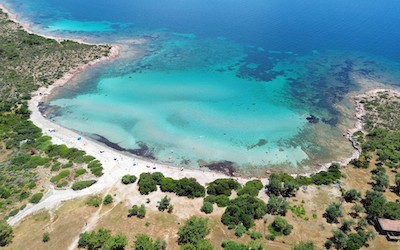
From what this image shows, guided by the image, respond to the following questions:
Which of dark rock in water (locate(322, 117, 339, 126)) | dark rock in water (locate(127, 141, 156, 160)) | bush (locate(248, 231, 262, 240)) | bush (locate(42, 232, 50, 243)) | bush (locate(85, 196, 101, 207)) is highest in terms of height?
dark rock in water (locate(322, 117, 339, 126))

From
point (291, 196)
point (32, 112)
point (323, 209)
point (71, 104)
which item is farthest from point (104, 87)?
point (323, 209)

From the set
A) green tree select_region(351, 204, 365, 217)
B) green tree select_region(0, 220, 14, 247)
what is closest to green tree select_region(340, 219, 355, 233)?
green tree select_region(351, 204, 365, 217)

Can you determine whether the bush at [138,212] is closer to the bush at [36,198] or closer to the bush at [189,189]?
the bush at [189,189]

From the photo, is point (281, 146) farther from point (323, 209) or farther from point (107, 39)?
point (107, 39)

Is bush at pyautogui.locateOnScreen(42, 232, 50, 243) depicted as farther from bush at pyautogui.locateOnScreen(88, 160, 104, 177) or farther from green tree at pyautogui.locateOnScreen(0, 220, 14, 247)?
bush at pyautogui.locateOnScreen(88, 160, 104, 177)

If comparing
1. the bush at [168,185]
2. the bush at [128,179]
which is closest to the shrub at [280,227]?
the bush at [168,185]

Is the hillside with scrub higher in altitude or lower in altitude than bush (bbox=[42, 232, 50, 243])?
higher

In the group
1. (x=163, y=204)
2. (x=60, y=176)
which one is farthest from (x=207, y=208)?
Answer: (x=60, y=176)
